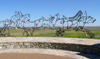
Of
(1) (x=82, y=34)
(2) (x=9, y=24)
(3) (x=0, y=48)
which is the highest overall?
(2) (x=9, y=24)

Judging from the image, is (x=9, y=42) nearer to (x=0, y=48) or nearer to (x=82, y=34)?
(x=0, y=48)

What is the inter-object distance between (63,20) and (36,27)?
2.43 m

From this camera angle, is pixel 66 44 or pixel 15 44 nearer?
pixel 66 44

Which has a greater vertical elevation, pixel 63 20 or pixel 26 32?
pixel 63 20

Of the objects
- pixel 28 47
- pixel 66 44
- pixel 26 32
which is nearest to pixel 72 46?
pixel 66 44

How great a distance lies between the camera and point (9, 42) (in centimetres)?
752

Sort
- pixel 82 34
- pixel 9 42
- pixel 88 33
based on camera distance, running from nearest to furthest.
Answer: pixel 9 42, pixel 88 33, pixel 82 34

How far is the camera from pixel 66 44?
7.07m

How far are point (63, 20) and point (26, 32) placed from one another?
3.40m

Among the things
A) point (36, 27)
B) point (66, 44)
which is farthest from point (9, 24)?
point (66, 44)

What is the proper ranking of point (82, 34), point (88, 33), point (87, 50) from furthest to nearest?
point (82, 34), point (88, 33), point (87, 50)

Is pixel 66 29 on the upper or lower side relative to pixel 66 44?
upper

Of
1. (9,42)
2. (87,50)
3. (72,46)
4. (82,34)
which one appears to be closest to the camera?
(87,50)

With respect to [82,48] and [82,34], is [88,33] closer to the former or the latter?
[82,34]
